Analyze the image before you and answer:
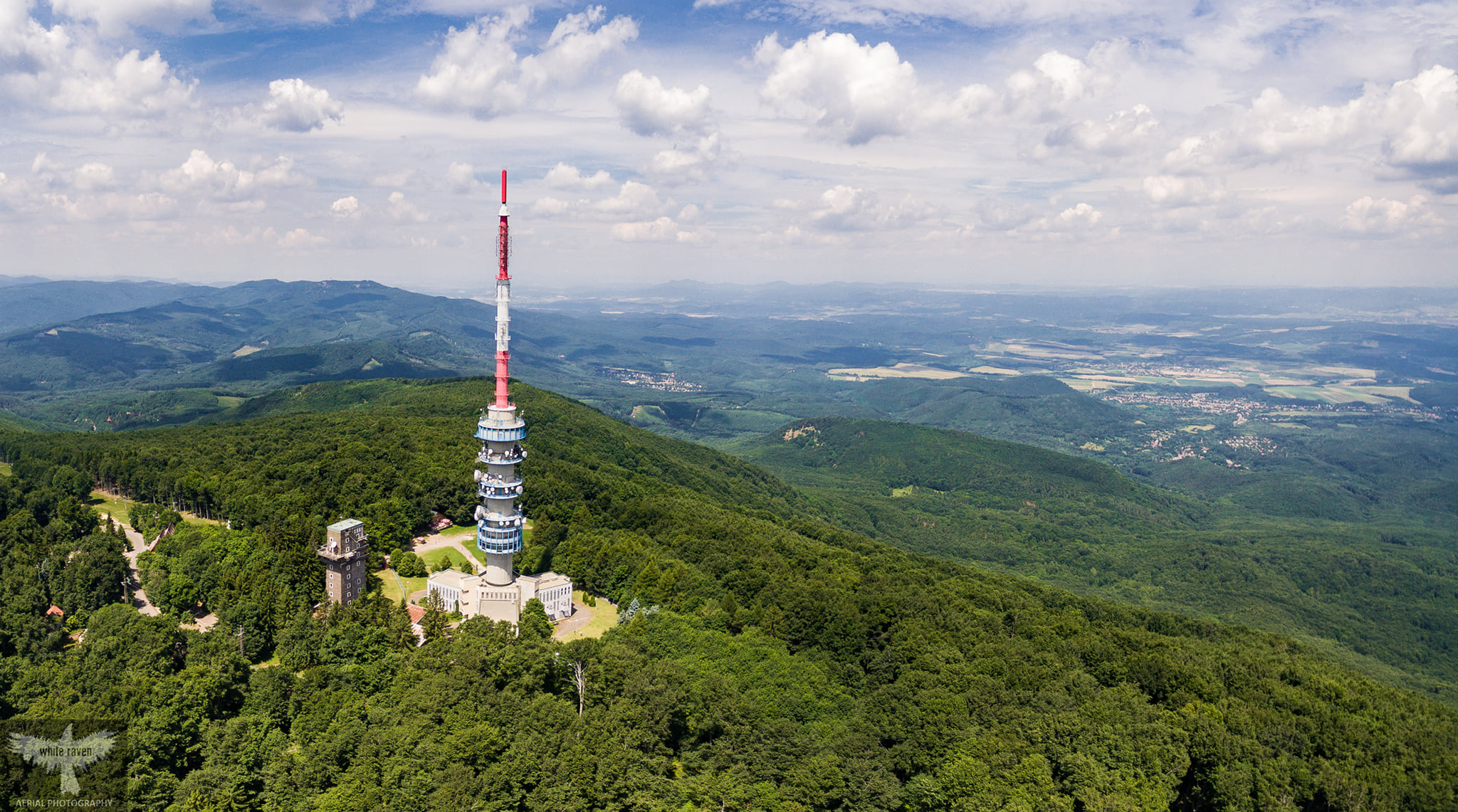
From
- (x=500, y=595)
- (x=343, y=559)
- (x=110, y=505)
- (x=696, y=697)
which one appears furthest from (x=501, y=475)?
(x=110, y=505)

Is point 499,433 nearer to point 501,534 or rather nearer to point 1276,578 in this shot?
point 501,534

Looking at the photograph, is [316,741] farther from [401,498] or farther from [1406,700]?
[1406,700]

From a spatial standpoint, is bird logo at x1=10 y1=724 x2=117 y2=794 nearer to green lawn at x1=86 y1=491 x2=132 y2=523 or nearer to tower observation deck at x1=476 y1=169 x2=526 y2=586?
tower observation deck at x1=476 y1=169 x2=526 y2=586

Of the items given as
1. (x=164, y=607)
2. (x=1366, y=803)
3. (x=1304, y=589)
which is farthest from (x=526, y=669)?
(x=1304, y=589)

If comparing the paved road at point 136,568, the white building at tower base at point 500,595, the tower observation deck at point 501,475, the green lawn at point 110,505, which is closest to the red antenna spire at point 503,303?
the tower observation deck at point 501,475

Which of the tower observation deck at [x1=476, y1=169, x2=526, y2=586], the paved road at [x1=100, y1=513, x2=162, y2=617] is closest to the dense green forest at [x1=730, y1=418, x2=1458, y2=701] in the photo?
the tower observation deck at [x1=476, y1=169, x2=526, y2=586]

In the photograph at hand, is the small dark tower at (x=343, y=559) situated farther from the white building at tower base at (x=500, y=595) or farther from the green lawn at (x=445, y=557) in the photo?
the green lawn at (x=445, y=557)
